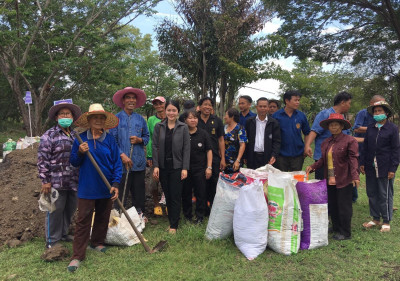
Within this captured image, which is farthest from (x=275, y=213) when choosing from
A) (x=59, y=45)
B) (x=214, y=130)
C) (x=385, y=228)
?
(x=59, y=45)

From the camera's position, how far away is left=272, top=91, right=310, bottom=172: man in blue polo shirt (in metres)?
4.26

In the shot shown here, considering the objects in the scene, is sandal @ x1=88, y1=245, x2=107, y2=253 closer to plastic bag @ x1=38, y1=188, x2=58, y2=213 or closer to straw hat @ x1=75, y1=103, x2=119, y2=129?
plastic bag @ x1=38, y1=188, x2=58, y2=213

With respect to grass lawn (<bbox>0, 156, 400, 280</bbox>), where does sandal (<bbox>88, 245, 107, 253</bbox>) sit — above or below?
above

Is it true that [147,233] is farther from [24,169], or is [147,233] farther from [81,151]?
[24,169]

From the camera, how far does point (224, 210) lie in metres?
3.48

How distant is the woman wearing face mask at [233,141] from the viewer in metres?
4.30

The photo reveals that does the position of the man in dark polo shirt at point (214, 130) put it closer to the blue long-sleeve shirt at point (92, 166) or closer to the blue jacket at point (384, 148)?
the blue long-sleeve shirt at point (92, 166)

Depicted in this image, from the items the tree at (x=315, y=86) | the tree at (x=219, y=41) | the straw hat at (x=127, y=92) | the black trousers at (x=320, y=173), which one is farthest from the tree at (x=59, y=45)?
the tree at (x=315, y=86)

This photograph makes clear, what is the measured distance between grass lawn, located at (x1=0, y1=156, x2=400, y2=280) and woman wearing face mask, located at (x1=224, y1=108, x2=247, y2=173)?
3.88 ft

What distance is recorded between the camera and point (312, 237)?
3.33 m

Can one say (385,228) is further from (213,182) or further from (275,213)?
(213,182)

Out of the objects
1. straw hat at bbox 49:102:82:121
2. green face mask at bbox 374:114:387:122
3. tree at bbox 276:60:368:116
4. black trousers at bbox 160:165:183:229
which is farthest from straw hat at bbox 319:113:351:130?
tree at bbox 276:60:368:116

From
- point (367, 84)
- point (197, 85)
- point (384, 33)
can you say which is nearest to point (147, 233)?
point (197, 85)

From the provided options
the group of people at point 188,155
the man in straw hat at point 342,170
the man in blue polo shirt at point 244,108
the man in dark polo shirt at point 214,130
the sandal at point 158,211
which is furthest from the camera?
the man in blue polo shirt at point 244,108
